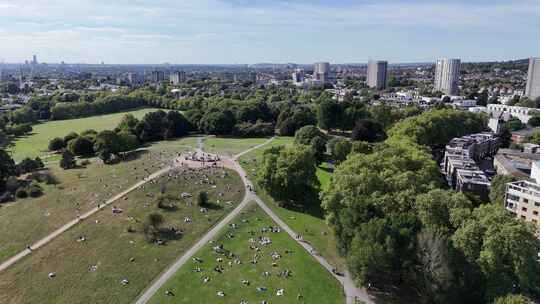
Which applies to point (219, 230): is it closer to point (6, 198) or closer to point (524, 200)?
point (6, 198)

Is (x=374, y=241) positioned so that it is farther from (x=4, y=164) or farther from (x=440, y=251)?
(x=4, y=164)

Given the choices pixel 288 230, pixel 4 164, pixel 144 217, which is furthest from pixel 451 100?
pixel 4 164

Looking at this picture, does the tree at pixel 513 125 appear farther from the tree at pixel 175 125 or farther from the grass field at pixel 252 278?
the tree at pixel 175 125

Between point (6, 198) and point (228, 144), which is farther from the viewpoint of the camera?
point (228, 144)

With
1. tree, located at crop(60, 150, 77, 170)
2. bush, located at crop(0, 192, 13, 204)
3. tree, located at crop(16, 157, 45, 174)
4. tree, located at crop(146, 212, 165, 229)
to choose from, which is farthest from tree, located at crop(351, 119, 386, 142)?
bush, located at crop(0, 192, 13, 204)

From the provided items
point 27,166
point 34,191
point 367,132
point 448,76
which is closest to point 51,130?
point 27,166

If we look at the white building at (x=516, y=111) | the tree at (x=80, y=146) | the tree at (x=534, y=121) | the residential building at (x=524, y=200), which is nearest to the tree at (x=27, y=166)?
the tree at (x=80, y=146)

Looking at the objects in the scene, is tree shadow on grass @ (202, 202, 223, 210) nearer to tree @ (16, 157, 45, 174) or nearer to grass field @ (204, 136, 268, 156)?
grass field @ (204, 136, 268, 156)
